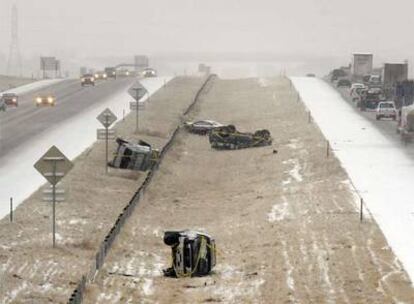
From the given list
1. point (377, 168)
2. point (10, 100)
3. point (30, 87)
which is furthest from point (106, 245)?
point (30, 87)

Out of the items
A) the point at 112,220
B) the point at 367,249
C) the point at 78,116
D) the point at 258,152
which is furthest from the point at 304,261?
the point at 78,116

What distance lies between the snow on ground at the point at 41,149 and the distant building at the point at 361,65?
111 ft

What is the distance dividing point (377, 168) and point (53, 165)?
24.8m

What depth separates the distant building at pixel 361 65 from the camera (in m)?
120

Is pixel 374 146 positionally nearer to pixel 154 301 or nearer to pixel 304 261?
pixel 304 261

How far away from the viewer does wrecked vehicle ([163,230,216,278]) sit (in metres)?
27.5

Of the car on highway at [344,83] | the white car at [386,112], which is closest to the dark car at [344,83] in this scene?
the car on highway at [344,83]

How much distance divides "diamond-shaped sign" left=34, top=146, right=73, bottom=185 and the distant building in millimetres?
94145

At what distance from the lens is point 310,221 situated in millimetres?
35562

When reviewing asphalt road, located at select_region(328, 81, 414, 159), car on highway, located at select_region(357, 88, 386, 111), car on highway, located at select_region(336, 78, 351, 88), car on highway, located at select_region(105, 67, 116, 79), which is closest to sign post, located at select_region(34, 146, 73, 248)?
asphalt road, located at select_region(328, 81, 414, 159)

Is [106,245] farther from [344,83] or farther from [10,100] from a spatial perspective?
[344,83]

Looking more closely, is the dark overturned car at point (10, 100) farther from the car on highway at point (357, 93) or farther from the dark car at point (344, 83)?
the dark car at point (344, 83)

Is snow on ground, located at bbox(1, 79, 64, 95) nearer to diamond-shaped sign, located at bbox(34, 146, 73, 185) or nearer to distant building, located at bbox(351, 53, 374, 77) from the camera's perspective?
distant building, located at bbox(351, 53, 374, 77)

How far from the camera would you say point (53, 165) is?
28.2 m
